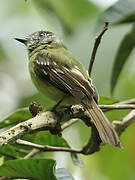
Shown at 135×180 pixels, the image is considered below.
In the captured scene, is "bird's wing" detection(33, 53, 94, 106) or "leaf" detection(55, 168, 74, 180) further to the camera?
"bird's wing" detection(33, 53, 94, 106)

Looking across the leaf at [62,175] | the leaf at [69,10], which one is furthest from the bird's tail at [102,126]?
the leaf at [69,10]

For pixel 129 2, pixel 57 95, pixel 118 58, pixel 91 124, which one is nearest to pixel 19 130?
pixel 91 124

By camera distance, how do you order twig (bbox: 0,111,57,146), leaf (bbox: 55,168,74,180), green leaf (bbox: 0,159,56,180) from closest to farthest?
twig (bbox: 0,111,57,146) < green leaf (bbox: 0,159,56,180) < leaf (bbox: 55,168,74,180)

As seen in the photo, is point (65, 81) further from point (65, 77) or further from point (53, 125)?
point (53, 125)

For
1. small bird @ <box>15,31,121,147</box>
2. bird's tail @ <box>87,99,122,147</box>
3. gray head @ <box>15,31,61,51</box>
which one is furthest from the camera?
gray head @ <box>15,31,61,51</box>

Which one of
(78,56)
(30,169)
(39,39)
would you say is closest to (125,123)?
(78,56)

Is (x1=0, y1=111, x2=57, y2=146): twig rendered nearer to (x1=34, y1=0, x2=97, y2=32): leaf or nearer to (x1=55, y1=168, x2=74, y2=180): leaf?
(x1=55, y1=168, x2=74, y2=180): leaf

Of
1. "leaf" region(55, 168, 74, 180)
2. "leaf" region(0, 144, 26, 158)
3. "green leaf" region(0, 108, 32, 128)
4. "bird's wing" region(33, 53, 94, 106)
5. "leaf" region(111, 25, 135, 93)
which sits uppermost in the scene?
"leaf" region(111, 25, 135, 93)

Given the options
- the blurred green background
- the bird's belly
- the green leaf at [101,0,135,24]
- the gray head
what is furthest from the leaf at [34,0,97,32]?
the bird's belly
